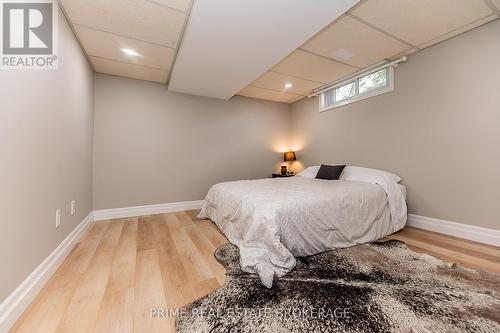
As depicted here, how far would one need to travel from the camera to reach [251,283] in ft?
4.76

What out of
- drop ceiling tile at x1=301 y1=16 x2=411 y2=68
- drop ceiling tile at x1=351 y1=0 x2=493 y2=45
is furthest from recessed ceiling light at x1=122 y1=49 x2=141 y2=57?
drop ceiling tile at x1=351 y1=0 x2=493 y2=45

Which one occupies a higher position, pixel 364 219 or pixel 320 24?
pixel 320 24

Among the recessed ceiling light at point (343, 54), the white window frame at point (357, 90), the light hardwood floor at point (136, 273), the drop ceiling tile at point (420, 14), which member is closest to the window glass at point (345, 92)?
the white window frame at point (357, 90)

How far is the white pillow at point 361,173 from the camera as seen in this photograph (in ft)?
9.20

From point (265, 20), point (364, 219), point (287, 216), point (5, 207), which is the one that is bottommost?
point (364, 219)

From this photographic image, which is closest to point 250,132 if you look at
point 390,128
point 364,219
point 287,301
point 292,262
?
point 390,128

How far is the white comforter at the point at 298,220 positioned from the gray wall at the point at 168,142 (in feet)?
4.87

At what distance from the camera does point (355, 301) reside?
1.26m

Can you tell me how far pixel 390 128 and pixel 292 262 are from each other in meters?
2.61

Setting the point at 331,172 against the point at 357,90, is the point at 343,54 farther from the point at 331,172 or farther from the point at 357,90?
the point at 331,172

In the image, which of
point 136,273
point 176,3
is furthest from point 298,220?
point 176,3

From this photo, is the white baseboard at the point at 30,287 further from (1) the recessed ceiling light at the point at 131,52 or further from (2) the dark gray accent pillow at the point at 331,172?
(2) the dark gray accent pillow at the point at 331,172

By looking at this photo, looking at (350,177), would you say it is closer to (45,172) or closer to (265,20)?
(265,20)

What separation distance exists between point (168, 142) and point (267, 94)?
7.50ft
